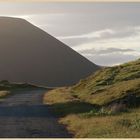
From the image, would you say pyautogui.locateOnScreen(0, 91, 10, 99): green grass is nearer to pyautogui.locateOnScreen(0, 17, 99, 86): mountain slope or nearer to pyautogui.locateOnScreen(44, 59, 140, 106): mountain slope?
pyautogui.locateOnScreen(44, 59, 140, 106): mountain slope

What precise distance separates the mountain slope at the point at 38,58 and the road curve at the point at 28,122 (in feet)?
4.95

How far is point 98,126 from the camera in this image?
87.1 feet

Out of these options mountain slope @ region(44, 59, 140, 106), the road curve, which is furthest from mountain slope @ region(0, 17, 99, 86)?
the road curve

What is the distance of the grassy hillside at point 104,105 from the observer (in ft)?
85.6

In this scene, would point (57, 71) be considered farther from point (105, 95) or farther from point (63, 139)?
point (63, 139)

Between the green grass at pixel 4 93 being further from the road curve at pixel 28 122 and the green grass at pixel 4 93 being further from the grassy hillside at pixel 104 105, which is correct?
the road curve at pixel 28 122

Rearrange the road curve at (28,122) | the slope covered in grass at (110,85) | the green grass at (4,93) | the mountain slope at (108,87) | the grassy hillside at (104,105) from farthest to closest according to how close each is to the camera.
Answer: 1. the green grass at (4,93)
2. the slope covered in grass at (110,85)
3. the mountain slope at (108,87)
4. the grassy hillside at (104,105)
5. the road curve at (28,122)

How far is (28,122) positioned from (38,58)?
306cm

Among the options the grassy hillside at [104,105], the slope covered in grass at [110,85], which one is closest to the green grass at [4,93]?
the grassy hillside at [104,105]

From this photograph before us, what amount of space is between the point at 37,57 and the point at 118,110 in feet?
13.6

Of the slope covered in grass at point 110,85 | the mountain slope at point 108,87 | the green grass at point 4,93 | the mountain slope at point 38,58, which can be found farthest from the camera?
the green grass at point 4,93

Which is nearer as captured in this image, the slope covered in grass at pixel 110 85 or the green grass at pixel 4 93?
the slope covered in grass at pixel 110 85

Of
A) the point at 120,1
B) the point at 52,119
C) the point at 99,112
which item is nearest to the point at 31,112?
the point at 52,119

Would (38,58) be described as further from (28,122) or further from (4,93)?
(4,93)
